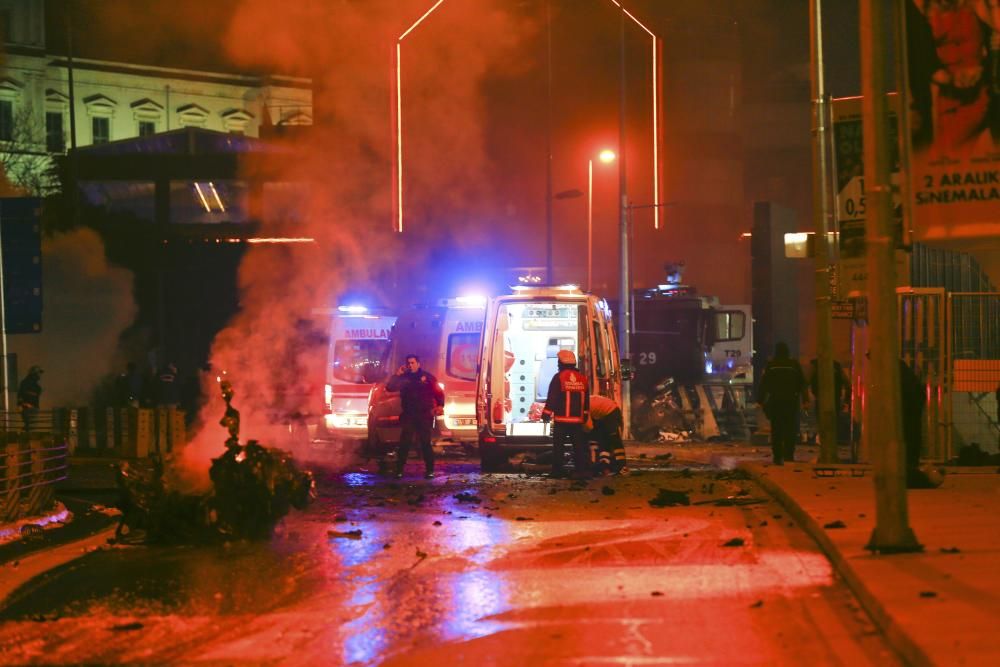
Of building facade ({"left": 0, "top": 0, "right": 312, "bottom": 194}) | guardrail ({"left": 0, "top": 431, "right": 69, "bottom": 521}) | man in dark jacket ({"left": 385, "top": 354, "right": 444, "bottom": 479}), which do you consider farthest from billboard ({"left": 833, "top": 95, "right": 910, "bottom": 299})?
building facade ({"left": 0, "top": 0, "right": 312, "bottom": 194})

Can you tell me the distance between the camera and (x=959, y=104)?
891 cm

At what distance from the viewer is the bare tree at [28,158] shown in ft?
168

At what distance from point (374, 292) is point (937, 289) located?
14.2m

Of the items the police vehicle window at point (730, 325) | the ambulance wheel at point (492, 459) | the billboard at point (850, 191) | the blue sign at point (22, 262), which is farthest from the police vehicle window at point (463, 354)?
the police vehicle window at point (730, 325)

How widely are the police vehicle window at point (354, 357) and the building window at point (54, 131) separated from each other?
5382 cm

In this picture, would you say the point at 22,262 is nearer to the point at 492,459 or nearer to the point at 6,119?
the point at 492,459

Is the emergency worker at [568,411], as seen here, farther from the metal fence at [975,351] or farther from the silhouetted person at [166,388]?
the silhouetted person at [166,388]

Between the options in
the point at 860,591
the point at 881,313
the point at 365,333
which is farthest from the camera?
→ the point at 365,333

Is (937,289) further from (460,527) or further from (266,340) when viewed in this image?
(266,340)

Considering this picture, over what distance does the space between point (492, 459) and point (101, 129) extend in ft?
225

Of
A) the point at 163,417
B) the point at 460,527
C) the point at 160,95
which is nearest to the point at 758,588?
the point at 460,527

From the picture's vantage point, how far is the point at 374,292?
88.6ft

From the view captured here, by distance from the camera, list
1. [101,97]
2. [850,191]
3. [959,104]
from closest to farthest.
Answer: [959,104] → [850,191] → [101,97]

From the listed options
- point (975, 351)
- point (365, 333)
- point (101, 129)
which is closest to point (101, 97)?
point (101, 129)
